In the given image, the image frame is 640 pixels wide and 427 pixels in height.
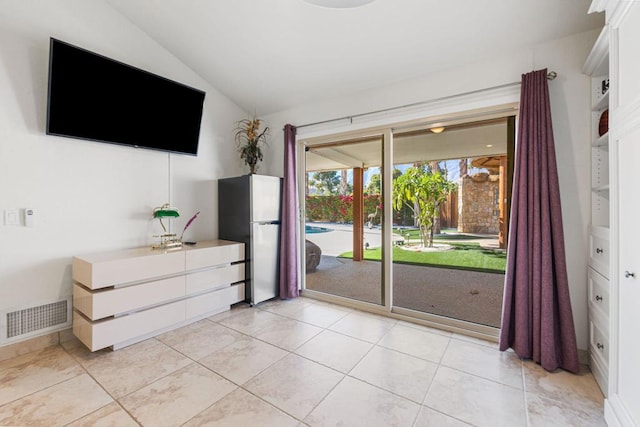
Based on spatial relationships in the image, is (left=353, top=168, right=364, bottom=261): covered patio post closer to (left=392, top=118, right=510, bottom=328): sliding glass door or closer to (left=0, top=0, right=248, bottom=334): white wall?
(left=392, top=118, right=510, bottom=328): sliding glass door

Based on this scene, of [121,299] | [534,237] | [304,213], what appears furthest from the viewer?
[304,213]

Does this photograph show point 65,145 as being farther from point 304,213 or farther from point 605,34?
point 605,34

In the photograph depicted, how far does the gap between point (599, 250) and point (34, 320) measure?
14.2ft

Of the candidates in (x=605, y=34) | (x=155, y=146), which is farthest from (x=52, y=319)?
(x=605, y=34)

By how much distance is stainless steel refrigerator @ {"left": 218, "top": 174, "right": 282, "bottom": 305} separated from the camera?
130 inches

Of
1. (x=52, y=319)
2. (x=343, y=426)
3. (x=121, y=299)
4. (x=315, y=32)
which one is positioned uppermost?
(x=315, y=32)

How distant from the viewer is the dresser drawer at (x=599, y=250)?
70.4 inches

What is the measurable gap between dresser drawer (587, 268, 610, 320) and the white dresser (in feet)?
10.4

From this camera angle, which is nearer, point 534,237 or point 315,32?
point 534,237

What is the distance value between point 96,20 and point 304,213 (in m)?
2.83

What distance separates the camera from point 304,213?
3.75 meters

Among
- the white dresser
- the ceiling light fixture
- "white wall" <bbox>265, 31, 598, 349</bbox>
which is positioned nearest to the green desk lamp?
the white dresser
